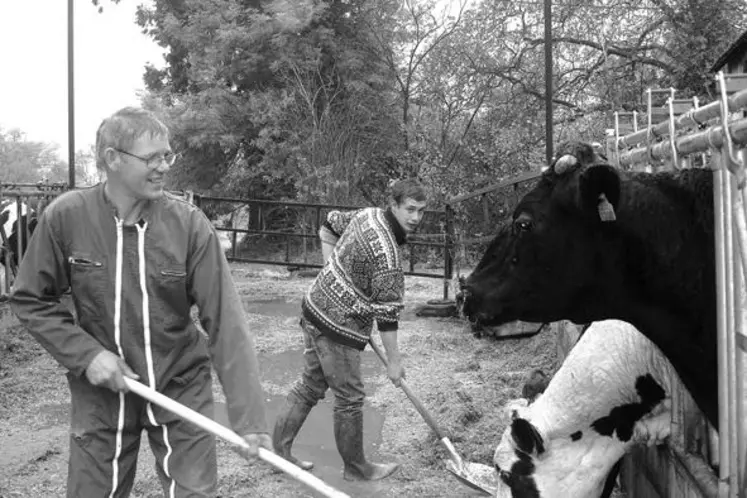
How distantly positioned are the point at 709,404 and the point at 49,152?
83376 mm

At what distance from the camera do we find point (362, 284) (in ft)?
14.4

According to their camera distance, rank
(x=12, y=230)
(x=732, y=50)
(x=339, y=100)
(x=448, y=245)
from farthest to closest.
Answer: (x=339, y=100) < (x=448, y=245) < (x=732, y=50) < (x=12, y=230)

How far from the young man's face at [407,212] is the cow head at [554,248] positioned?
5.21ft

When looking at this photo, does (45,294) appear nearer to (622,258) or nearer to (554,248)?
(554,248)

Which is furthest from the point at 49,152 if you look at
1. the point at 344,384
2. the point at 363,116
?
the point at 344,384

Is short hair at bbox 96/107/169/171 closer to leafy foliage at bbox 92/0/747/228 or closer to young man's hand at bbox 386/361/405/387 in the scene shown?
young man's hand at bbox 386/361/405/387

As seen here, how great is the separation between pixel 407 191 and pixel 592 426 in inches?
71.9

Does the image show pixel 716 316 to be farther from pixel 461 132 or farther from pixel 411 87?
pixel 411 87

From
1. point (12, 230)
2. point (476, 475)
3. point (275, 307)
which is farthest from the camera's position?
point (275, 307)

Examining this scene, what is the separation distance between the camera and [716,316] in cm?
238

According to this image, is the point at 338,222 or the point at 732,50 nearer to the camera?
the point at 338,222

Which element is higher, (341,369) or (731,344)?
(731,344)

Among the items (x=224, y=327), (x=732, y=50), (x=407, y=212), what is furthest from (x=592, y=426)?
(x=732, y=50)

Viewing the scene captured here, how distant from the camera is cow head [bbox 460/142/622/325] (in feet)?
8.17
